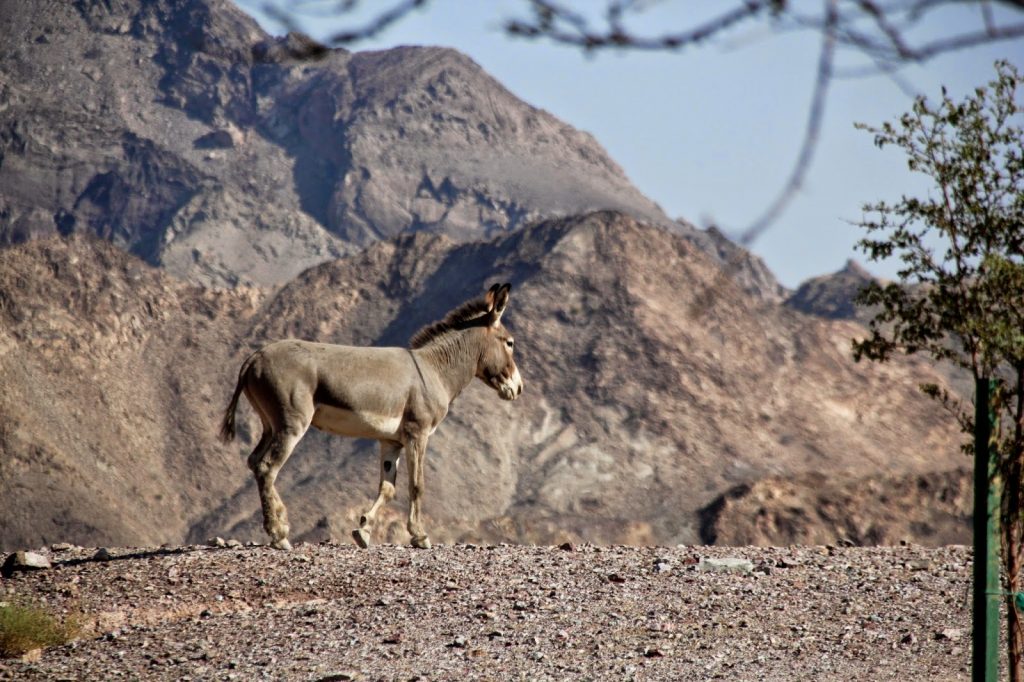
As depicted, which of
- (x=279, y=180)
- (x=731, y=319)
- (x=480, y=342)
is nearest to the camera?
(x=480, y=342)

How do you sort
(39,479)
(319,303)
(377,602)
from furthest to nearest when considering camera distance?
(319,303)
(39,479)
(377,602)

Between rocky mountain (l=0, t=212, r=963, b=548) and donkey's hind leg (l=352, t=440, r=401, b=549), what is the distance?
29.2 metres

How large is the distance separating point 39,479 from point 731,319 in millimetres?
34928

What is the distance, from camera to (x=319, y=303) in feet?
240

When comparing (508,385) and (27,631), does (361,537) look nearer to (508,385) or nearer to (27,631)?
(508,385)

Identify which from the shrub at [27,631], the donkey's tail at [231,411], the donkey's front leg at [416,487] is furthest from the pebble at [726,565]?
the shrub at [27,631]

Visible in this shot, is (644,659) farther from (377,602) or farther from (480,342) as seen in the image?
(480,342)

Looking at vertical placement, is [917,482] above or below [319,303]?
below

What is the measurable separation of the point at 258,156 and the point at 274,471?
149 m

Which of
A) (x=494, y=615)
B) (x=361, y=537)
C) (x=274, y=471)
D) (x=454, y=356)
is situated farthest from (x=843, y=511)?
(x=494, y=615)

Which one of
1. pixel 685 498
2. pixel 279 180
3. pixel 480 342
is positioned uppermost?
pixel 279 180

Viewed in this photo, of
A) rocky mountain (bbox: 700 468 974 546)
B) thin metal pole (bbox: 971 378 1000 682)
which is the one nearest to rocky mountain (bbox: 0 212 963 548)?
rocky mountain (bbox: 700 468 974 546)

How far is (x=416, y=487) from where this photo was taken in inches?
599

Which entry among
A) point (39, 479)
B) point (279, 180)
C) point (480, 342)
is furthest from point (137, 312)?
point (279, 180)
